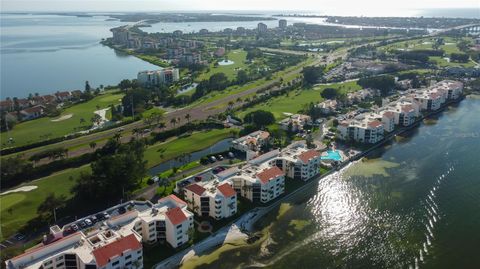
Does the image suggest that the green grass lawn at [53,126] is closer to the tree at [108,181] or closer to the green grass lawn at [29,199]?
the green grass lawn at [29,199]

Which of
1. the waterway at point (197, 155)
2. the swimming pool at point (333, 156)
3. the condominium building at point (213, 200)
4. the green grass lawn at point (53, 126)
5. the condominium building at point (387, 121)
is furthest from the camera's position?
the condominium building at point (387, 121)

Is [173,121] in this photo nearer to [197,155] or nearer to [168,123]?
[168,123]

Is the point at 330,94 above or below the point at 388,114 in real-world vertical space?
above

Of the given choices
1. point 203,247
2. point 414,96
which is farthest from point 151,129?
point 414,96

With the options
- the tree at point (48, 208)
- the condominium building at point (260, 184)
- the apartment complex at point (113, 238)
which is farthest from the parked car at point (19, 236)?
the condominium building at point (260, 184)

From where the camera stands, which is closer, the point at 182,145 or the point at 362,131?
the point at 182,145

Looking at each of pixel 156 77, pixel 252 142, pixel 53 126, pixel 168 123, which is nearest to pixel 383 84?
pixel 252 142

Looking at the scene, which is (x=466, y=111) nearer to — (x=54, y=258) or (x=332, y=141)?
(x=332, y=141)
